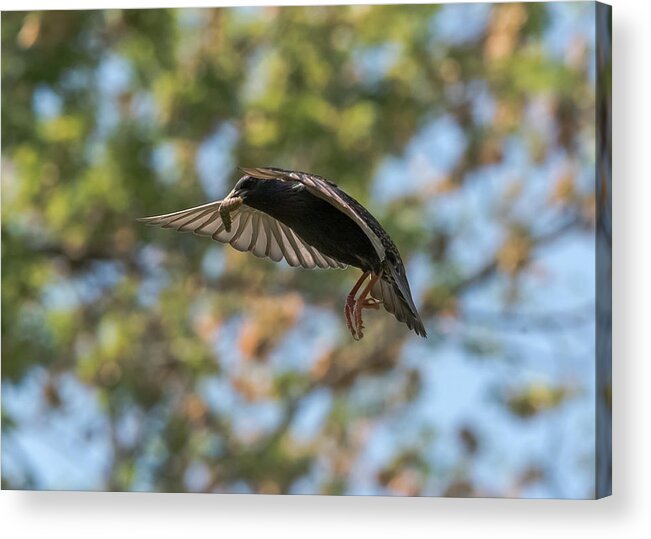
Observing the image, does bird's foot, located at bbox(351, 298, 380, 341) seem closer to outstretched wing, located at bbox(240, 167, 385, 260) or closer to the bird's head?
outstretched wing, located at bbox(240, 167, 385, 260)

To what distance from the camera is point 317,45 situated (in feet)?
17.2

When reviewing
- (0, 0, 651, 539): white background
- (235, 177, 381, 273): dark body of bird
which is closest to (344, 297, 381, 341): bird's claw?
(235, 177, 381, 273): dark body of bird

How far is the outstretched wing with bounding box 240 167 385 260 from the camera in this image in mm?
3945

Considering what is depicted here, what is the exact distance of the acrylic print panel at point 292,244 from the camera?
4.79 metres

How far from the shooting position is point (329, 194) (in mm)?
3984

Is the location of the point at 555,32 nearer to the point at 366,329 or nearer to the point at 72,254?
the point at 366,329

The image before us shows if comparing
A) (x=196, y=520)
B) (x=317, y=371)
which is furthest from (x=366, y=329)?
(x=196, y=520)

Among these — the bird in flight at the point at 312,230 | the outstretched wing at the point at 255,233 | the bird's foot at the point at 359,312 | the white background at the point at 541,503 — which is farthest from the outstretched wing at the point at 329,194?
the white background at the point at 541,503

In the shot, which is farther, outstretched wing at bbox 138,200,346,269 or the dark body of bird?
outstretched wing at bbox 138,200,346,269

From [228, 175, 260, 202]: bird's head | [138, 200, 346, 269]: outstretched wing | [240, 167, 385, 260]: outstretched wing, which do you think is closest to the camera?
[240, 167, 385, 260]: outstretched wing

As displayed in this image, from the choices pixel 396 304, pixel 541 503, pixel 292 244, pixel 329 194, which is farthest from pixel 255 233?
pixel 541 503

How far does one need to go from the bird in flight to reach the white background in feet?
2.27

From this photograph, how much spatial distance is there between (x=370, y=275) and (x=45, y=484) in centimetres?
137

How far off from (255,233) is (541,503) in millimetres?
1187
